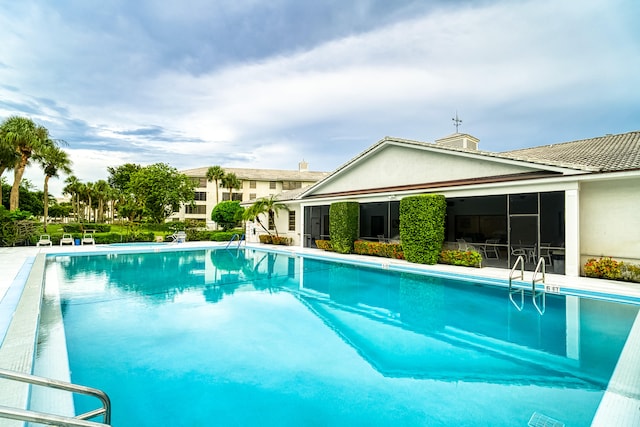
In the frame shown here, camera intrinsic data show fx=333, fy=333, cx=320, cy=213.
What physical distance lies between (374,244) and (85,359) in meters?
14.3

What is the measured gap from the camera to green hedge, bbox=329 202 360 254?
1884 centimetres

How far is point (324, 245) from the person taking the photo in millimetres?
20938

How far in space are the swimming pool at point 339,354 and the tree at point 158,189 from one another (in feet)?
98.0

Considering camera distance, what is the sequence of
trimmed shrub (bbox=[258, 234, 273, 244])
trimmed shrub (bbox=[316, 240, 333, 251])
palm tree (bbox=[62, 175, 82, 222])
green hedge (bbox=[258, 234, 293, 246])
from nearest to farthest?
trimmed shrub (bbox=[316, 240, 333, 251]) → green hedge (bbox=[258, 234, 293, 246]) → trimmed shrub (bbox=[258, 234, 273, 244]) → palm tree (bbox=[62, 175, 82, 222])

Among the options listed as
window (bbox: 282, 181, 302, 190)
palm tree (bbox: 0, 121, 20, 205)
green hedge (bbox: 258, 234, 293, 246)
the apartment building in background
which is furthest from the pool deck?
window (bbox: 282, 181, 302, 190)

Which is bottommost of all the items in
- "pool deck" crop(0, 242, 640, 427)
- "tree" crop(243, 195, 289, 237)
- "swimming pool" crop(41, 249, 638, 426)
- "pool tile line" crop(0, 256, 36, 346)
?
"swimming pool" crop(41, 249, 638, 426)

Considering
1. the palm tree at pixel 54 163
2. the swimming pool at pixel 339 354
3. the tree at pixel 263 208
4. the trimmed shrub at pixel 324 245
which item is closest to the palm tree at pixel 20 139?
the palm tree at pixel 54 163

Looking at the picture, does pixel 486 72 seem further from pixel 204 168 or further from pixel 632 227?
pixel 204 168

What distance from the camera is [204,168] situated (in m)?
57.2

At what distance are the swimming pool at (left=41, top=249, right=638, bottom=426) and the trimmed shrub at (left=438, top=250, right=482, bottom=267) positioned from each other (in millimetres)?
3402

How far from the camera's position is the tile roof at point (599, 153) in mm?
10961

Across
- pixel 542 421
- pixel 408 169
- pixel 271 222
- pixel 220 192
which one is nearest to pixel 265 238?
pixel 271 222

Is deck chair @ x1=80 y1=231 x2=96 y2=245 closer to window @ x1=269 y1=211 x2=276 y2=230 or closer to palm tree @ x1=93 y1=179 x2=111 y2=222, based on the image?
window @ x1=269 y1=211 x2=276 y2=230

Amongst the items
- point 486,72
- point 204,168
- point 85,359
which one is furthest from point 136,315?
point 204,168
